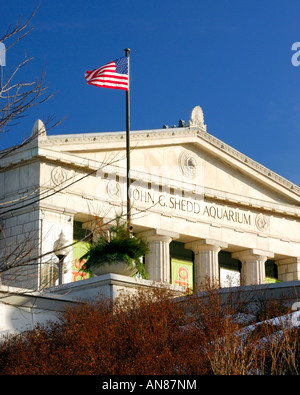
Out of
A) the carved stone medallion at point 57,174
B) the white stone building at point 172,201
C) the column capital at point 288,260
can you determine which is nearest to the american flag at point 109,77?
the white stone building at point 172,201

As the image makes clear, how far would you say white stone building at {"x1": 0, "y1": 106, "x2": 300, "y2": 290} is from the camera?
4244 cm

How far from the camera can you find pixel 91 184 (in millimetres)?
44438

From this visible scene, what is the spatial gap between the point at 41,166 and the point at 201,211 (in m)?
10.4

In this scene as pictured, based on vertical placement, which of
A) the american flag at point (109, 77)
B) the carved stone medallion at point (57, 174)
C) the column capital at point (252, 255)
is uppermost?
the american flag at point (109, 77)

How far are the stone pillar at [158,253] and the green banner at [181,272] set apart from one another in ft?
9.04

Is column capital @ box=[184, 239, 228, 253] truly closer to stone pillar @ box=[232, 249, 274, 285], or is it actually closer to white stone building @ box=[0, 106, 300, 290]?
white stone building @ box=[0, 106, 300, 290]

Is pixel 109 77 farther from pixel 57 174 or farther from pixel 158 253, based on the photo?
pixel 158 253

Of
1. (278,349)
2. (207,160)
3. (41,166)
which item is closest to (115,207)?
(41,166)

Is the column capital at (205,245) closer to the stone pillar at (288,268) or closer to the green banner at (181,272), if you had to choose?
the green banner at (181,272)

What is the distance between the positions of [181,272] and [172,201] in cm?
492

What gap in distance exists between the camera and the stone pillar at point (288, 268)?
174 ft
